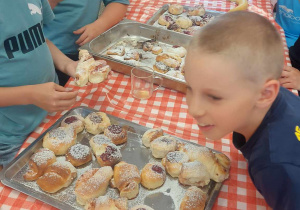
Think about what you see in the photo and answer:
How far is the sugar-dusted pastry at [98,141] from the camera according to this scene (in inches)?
39.0

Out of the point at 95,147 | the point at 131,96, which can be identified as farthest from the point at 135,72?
the point at 95,147

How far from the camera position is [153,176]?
0.88 metres

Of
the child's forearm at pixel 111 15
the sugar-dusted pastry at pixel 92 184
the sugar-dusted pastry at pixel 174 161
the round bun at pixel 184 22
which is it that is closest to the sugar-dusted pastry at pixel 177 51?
the round bun at pixel 184 22

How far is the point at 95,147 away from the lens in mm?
990

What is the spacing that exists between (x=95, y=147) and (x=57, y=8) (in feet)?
3.22

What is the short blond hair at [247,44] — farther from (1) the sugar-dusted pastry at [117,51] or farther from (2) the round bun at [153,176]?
(1) the sugar-dusted pastry at [117,51]

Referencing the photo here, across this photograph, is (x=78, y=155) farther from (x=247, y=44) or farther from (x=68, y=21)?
(x=68, y=21)

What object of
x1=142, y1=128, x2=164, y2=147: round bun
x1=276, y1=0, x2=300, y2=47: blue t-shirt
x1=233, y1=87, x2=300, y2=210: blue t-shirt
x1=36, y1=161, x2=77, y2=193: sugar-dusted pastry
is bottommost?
x1=276, y1=0, x2=300, y2=47: blue t-shirt

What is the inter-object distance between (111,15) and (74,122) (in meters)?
0.90

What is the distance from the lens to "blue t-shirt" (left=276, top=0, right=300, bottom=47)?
202 cm

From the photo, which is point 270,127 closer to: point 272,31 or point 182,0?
point 272,31

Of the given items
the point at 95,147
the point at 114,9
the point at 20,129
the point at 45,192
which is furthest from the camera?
the point at 114,9

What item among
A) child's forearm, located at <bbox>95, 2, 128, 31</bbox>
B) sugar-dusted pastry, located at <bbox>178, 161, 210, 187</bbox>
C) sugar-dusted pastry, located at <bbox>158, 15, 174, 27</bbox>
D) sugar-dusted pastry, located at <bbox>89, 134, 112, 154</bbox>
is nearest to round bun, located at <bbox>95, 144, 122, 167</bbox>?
sugar-dusted pastry, located at <bbox>89, 134, 112, 154</bbox>

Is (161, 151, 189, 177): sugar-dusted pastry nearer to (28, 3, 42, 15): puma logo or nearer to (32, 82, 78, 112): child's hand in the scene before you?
(32, 82, 78, 112): child's hand
